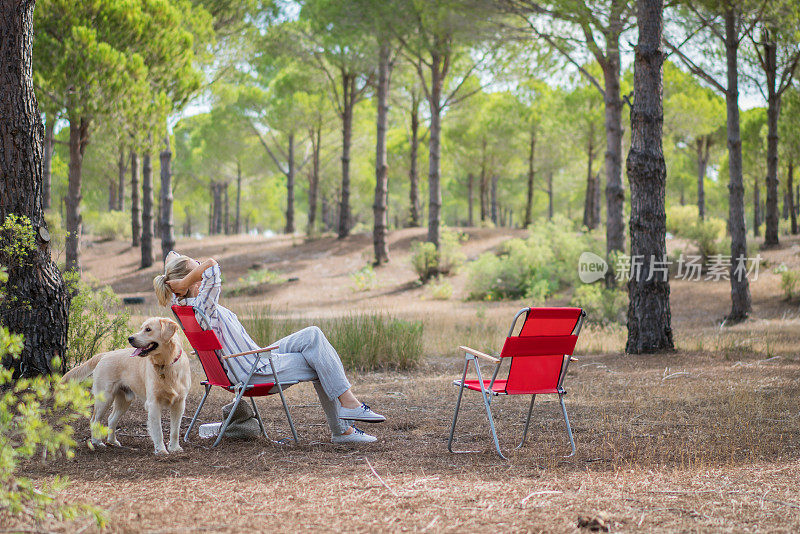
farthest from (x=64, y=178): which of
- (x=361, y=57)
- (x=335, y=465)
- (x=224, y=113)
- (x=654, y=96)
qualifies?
(x=335, y=465)

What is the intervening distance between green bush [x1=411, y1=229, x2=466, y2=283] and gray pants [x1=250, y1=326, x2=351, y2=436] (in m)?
11.5

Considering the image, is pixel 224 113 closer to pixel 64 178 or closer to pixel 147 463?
pixel 64 178

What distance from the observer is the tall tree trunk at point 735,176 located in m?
9.55

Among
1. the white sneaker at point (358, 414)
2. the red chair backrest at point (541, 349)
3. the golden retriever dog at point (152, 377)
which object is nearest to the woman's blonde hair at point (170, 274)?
the golden retriever dog at point (152, 377)

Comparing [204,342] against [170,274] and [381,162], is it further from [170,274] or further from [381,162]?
[381,162]

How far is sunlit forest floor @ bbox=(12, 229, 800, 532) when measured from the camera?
2490 millimetres

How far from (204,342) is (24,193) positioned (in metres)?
1.89

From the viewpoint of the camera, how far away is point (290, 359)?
13.0 feet

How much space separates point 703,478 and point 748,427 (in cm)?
130

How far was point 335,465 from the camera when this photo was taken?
343 cm

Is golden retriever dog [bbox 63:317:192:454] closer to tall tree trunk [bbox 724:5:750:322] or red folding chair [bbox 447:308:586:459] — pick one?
red folding chair [bbox 447:308:586:459]

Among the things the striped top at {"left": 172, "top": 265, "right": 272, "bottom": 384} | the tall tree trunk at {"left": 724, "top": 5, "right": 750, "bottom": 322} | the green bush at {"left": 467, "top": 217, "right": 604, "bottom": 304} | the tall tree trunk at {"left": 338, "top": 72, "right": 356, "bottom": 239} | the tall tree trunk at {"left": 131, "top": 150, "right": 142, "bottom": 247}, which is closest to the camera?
the striped top at {"left": 172, "top": 265, "right": 272, "bottom": 384}

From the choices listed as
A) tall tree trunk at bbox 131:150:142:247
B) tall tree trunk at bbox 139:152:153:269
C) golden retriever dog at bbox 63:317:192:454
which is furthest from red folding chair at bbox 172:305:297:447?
tall tree trunk at bbox 131:150:142:247

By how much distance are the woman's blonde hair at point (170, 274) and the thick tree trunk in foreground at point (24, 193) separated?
1.14 meters
